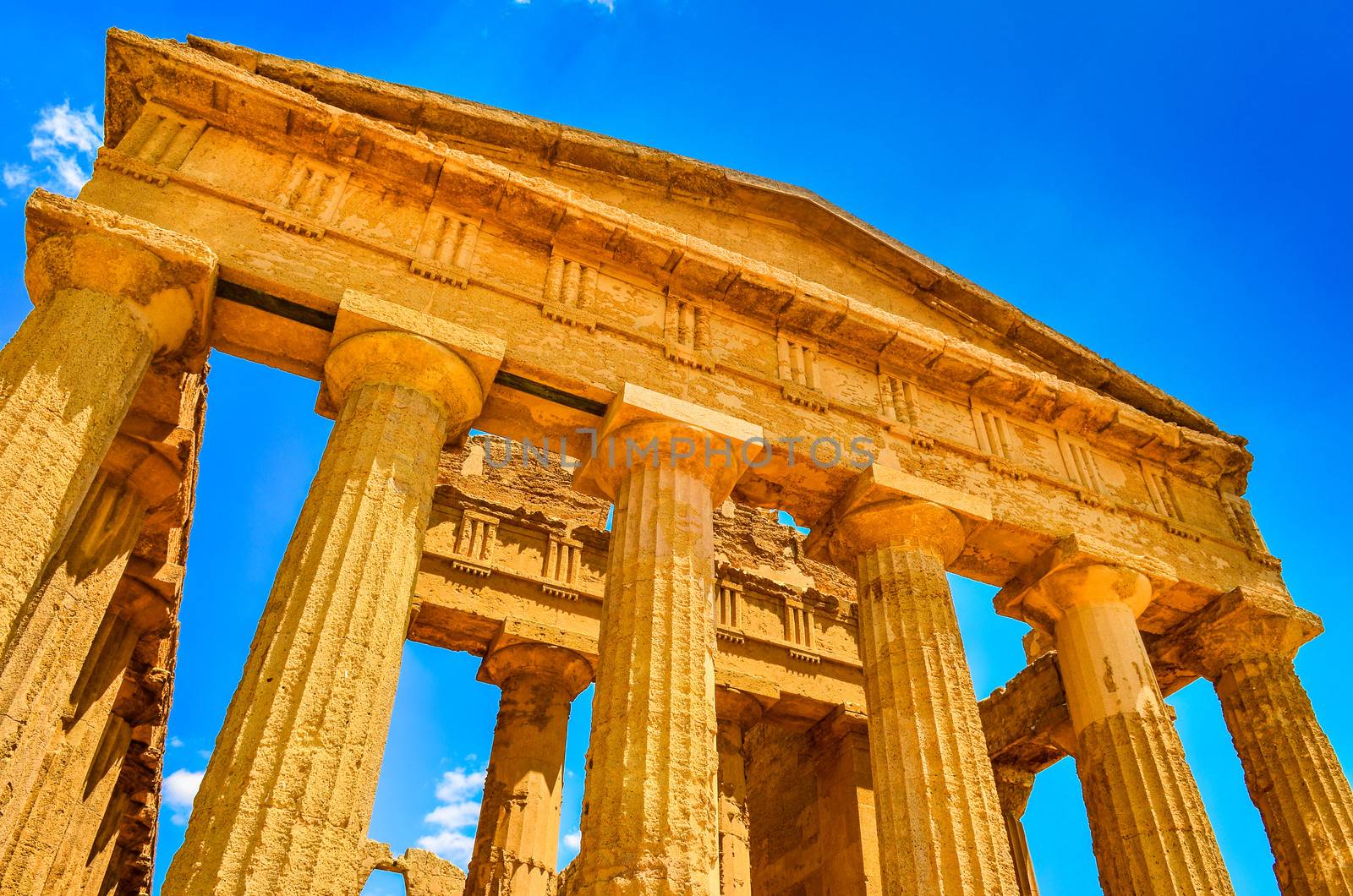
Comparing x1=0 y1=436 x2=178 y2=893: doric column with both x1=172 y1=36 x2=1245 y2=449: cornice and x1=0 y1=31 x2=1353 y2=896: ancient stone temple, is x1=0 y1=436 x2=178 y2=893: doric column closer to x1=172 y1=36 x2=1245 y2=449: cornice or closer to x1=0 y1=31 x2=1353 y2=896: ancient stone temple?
x1=0 y1=31 x2=1353 y2=896: ancient stone temple

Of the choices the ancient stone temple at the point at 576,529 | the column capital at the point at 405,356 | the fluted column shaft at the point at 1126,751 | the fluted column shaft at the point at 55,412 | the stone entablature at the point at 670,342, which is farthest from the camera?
the stone entablature at the point at 670,342

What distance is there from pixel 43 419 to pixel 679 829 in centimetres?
503

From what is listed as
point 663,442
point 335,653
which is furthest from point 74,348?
point 663,442

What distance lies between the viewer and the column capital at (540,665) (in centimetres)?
1257

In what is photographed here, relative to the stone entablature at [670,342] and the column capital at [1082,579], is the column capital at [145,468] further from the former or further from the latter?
the column capital at [1082,579]

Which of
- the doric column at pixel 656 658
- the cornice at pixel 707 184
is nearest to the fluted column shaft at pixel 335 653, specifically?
the doric column at pixel 656 658

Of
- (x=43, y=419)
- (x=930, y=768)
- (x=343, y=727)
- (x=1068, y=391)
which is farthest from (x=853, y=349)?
(x=43, y=419)

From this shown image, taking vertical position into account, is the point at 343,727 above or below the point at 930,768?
below

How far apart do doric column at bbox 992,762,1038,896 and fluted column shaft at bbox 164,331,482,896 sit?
986 centimetres

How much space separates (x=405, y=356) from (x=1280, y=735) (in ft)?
31.8

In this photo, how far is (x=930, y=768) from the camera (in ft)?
25.6

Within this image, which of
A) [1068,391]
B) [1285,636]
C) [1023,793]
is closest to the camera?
[1285,636]

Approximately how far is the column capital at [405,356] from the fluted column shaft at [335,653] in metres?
0.02

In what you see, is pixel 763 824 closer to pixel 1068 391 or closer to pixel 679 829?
pixel 1068 391
